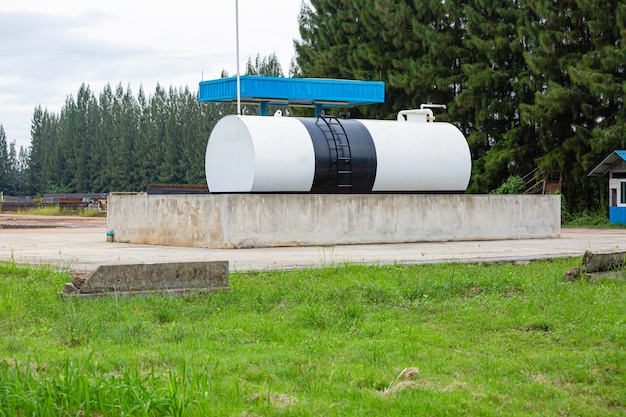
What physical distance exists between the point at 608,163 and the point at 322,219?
53.6ft

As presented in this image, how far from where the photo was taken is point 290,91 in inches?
1358

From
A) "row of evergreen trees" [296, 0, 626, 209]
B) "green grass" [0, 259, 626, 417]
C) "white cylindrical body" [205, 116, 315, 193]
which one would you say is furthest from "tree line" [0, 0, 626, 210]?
"green grass" [0, 259, 626, 417]

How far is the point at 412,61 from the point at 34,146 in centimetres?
9519

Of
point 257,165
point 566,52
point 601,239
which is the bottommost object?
point 601,239

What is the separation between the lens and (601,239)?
24344 millimetres

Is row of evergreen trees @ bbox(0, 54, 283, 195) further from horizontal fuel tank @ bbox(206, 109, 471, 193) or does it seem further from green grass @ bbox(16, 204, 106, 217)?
horizontal fuel tank @ bbox(206, 109, 471, 193)

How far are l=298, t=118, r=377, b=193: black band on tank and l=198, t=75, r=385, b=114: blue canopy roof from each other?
424 inches

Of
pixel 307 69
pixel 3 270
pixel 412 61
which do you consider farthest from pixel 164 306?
pixel 307 69

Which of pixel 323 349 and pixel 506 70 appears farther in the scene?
pixel 506 70

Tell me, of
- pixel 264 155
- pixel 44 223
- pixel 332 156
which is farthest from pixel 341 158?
pixel 44 223

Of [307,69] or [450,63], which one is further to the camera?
[307,69]

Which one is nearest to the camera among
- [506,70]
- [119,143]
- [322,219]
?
[322,219]

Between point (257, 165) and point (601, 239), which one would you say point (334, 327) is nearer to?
point (257, 165)

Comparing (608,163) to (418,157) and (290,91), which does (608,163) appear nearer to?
(290,91)
